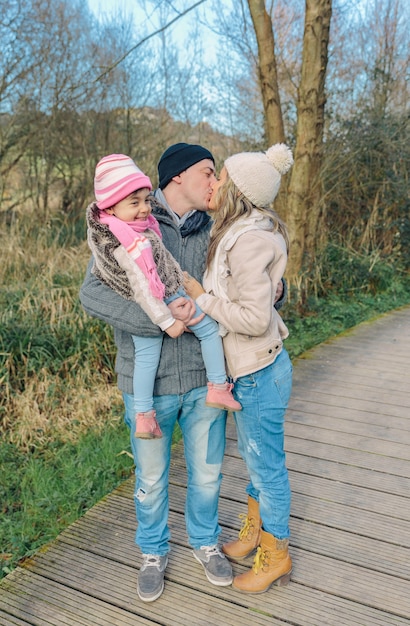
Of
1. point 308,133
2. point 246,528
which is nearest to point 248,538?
point 246,528

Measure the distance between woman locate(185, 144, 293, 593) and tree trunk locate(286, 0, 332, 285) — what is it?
13.7 feet

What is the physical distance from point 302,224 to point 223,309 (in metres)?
4.44

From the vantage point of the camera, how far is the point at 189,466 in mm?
2332

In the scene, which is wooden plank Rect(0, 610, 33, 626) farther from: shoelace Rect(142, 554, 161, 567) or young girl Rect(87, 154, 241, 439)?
young girl Rect(87, 154, 241, 439)

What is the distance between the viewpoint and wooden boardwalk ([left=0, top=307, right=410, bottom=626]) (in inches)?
86.2

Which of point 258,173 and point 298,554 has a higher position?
point 258,173

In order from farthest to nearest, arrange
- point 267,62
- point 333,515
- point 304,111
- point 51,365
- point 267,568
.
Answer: point 267,62
point 304,111
point 51,365
point 333,515
point 267,568

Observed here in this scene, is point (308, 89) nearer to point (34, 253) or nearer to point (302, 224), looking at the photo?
point (302, 224)

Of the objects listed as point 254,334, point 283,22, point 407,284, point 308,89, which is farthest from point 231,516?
point 283,22

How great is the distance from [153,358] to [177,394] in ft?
0.59

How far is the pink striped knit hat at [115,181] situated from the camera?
1922 millimetres

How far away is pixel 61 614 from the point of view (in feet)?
7.22

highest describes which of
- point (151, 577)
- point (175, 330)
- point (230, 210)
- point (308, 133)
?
point (308, 133)

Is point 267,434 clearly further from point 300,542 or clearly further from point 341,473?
point 341,473
